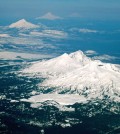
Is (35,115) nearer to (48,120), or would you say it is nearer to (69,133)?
(48,120)

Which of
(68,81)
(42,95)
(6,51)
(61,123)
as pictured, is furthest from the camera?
(6,51)

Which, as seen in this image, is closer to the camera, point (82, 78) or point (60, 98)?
point (60, 98)

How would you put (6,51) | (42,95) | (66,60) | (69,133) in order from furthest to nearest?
1. (6,51)
2. (66,60)
3. (42,95)
4. (69,133)

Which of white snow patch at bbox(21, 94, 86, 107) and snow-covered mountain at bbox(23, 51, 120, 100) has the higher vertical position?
snow-covered mountain at bbox(23, 51, 120, 100)

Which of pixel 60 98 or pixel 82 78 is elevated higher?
pixel 82 78

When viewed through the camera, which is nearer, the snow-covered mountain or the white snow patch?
the white snow patch

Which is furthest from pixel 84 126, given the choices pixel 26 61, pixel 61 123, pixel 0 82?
pixel 26 61

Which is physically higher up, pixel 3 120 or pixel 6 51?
pixel 6 51

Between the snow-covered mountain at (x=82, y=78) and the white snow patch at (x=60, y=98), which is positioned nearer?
the white snow patch at (x=60, y=98)
